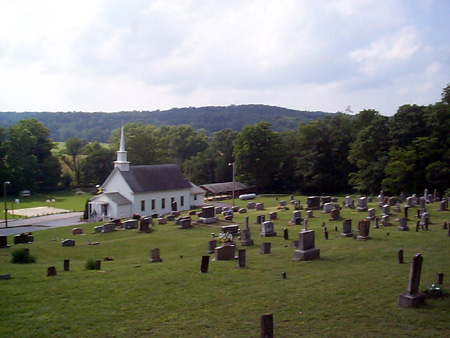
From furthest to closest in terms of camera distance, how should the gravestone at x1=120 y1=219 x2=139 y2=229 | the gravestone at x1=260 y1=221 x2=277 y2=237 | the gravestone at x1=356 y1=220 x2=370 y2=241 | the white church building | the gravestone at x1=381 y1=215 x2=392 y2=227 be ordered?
the white church building, the gravestone at x1=120 y1=219 x2=139 y2=229, the gravestone at x1=381 y1=215 x2=392 y2=227, the gravestone at x1=260 y1=221 x2=277 y2=237, the gravestone at x1=356 y1=220 x2=370 y2=241

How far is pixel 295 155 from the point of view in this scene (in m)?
66.4

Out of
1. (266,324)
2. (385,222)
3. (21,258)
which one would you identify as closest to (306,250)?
(266,324)

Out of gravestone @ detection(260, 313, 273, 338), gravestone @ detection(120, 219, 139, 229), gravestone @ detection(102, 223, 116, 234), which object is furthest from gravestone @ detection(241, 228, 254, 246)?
Result: gravestone @ detection(260, 313, 273, 338)

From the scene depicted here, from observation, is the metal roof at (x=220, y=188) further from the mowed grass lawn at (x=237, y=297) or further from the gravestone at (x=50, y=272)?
the gravestone at (x=50, y=272)

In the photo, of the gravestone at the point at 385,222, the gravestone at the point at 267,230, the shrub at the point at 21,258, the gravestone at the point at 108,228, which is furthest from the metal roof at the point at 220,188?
the shrub at the point at 21,258

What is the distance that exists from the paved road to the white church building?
10.0ft

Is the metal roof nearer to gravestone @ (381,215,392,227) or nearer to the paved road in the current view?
the paved road

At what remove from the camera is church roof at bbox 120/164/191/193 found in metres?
45.0

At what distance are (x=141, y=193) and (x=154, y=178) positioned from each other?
11.5 feet

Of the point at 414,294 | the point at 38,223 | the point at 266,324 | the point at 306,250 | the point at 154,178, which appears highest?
the point at 154,178

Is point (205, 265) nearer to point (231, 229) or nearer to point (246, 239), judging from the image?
point (246, 239)

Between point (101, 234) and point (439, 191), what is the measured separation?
3415cm

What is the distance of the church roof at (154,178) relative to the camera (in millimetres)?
45031

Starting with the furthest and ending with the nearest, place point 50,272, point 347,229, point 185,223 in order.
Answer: point 185,223, point 347,229, point 50,272
